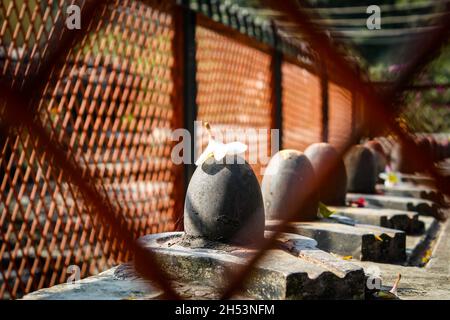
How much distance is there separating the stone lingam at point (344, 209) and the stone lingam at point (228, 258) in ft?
6.98

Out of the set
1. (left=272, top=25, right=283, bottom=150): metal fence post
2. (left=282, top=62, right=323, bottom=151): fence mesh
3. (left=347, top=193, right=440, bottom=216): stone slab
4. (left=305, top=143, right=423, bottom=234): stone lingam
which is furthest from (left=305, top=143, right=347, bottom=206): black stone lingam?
(left=282, top=62, right=323, bottom=151): fence mesh

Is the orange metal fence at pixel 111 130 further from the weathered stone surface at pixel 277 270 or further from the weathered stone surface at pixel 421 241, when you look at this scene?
the weathered stone surface at pixel 421 241

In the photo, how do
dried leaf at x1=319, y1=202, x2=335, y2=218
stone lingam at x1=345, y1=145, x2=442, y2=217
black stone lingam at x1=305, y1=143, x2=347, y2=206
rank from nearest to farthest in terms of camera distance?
dried leaf at x1=319, y1=202, x2=335, y2=218
black stone lingam at x1=305, y1=143, x2=347, y2=206
stone lingam at x1=345, y1=145, x2=442, y2=217

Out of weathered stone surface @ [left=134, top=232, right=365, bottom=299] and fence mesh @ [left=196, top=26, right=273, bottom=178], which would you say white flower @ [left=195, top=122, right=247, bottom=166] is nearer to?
weathered stone surface @ [left=134, top=232, right=365, bottom=299]

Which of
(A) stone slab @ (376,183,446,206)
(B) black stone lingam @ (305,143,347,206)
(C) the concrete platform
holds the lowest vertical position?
(C) the concrete platform

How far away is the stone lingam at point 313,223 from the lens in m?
4.41

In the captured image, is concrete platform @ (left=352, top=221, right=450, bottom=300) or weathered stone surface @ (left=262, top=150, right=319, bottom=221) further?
weathered stone surface @ (left=262, top=150, right=319, bottom=221)

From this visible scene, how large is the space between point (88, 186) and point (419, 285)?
10.7ft

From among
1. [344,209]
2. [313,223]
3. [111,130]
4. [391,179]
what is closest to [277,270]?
[313,223]

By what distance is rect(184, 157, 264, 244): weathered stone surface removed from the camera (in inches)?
126

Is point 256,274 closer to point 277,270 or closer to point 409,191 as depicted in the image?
point 277,270

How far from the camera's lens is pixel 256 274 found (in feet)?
9.37

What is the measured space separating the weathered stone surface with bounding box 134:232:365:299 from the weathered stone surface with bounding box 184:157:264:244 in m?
0.10

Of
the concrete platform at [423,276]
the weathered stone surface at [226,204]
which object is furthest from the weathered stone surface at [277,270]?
the concrete platform at [423,276]
